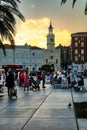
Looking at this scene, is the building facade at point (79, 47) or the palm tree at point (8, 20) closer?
the palm tree at point (8, 20)

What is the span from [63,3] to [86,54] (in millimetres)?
163175

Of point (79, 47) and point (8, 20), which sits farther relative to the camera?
point (79, 47)

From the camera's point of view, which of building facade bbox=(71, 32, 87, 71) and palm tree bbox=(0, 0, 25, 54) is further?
building facade bbox=(71, 32, 87, 71)

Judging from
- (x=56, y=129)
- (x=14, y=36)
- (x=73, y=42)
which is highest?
(x=73, y=42)

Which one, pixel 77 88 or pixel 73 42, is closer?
pixel 77 88

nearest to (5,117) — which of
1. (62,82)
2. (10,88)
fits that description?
(10,88)

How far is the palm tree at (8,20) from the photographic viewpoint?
22953mm

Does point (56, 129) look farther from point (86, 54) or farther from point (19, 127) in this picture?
point (86, 54)

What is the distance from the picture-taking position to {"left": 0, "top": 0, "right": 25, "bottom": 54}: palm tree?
75.3 feet

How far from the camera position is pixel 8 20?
2345cm

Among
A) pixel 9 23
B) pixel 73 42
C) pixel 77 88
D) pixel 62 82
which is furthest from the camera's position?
pixel 73 42

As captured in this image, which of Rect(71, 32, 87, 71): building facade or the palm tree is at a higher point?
Rect(71, 32, 87, 71): building facade

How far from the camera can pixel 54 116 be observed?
647 inches

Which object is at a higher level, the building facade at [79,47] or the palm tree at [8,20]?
the building facade at [79,47]
